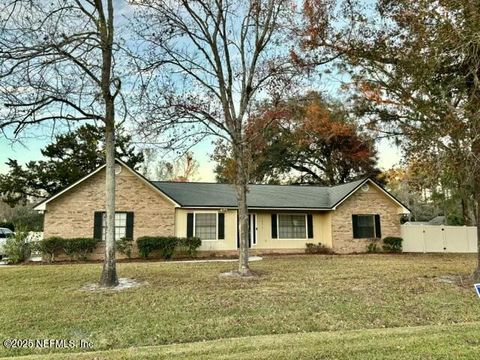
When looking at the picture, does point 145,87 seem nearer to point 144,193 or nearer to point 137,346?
point 144,193

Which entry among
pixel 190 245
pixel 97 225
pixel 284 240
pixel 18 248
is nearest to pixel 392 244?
pixel 284 240

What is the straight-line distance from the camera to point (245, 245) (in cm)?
1305

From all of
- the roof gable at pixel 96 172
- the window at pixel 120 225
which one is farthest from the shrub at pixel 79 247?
the roof gable at pixel 96 172

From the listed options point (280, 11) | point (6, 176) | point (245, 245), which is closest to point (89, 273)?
point (245, 245)

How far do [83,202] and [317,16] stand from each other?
13063 mm

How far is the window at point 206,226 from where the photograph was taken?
66.3 feet

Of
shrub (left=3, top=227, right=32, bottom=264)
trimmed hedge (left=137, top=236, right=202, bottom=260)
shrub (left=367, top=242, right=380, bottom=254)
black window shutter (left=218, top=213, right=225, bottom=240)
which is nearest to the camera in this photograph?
shrub (left=3, top=227, right=32, bottom=264)

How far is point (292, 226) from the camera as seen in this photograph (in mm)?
21922

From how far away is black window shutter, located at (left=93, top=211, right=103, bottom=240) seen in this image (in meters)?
18.4

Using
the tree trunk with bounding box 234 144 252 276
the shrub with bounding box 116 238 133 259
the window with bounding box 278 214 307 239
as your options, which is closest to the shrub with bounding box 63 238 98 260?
the shrub with bounding box 116 238 133 259

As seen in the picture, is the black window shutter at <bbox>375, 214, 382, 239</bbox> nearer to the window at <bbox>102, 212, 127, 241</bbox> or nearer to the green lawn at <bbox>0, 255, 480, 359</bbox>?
the green lawn at <bbox>0, 255, 480, 359</bbox>

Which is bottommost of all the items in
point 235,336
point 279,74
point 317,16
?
point 235,336

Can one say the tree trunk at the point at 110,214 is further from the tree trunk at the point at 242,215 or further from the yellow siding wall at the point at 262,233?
the yellow siding wall at the point at 262,233

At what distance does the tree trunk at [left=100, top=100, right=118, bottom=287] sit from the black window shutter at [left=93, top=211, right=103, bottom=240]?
787 centimetres
